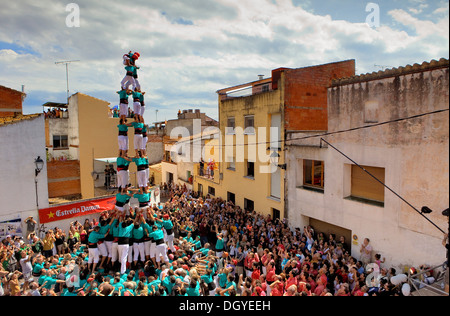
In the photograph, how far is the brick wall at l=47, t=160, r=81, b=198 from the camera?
76.1 ft

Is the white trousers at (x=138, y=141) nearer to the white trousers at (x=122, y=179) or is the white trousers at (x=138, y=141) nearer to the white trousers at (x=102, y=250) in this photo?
the white trousers at (x=122, y=179)

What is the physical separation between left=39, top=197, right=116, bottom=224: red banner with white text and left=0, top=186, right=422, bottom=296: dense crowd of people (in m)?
Answer: 0.62

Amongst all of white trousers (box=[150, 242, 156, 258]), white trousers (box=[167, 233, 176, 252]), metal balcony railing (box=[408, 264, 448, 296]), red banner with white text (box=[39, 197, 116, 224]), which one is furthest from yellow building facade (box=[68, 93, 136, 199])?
metal balcony railing (box=[408, 264, 448, 296])

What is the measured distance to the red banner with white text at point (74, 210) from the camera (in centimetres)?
1491

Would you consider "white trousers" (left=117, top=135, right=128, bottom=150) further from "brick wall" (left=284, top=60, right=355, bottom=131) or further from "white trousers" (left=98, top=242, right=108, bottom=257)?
"brick wall" (left=284, top=60, right=355, bottom=131)

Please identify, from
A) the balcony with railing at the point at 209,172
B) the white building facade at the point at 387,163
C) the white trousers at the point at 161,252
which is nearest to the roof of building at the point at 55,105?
the balcony with railing at the point at 209,172

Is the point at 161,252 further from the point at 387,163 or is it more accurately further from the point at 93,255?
the point at 387,163

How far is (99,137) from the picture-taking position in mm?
26828

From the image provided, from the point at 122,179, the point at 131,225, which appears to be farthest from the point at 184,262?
the point at 122,179

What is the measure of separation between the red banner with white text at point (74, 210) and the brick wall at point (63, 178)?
8.93m

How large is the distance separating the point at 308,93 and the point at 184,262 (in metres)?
10.1
